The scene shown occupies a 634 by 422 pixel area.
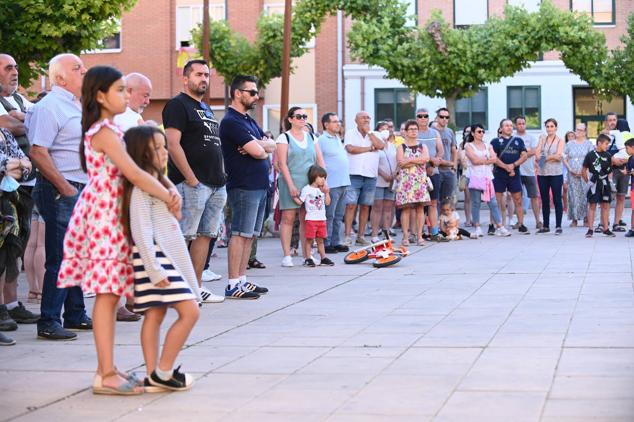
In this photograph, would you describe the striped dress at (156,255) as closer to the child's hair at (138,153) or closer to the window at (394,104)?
the child's hair at (138,153)

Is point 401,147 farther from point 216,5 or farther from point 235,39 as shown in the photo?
point 216,5

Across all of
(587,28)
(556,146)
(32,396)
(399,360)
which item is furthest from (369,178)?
(587,28)

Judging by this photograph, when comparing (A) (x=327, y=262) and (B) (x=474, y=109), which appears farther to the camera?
(B) (x=474, y=109)

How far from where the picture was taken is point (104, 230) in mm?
6621

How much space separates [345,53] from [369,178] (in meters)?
28.0

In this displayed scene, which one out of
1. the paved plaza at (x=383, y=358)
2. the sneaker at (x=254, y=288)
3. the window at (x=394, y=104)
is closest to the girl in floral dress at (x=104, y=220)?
the paved plaza at (x=383, y=358)

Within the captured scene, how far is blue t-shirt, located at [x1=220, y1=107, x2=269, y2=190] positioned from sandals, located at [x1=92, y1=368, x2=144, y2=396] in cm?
492

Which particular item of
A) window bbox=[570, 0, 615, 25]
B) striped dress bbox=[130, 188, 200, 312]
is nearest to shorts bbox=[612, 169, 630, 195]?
striped dress bbox=[130, 188, 200, 312]

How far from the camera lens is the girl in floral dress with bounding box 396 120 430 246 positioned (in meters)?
18.1

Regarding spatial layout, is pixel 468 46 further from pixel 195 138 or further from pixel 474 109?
pixel 195 138

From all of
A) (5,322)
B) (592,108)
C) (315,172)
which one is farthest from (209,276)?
(592,108)

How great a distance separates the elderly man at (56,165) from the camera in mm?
8445

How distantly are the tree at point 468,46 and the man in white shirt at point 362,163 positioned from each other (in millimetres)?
14582

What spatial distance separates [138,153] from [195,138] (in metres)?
3.96
